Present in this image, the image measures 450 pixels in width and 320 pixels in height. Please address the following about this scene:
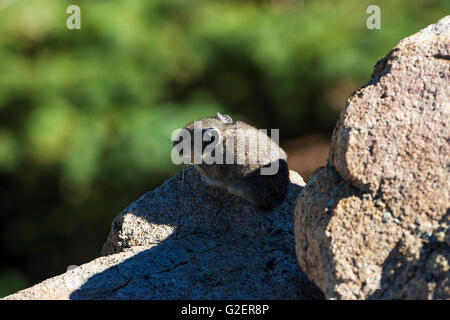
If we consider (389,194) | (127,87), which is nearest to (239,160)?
(389,194)

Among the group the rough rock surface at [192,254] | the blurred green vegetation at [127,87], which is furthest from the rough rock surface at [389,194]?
the blurred green vegetation at [127,87]

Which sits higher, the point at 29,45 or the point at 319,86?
the point at 29,45

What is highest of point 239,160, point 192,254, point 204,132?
point 204,132

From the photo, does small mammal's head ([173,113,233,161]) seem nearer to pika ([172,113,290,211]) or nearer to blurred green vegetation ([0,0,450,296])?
pika ([172,113,290,211])

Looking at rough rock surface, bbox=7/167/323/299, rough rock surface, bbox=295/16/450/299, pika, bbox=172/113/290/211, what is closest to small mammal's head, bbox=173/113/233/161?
pika, bbox=172/113/290/211

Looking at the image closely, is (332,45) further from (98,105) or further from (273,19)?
(98,105)

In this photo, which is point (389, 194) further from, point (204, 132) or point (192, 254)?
point (204, 132)

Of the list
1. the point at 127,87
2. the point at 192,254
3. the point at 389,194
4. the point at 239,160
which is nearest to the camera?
the point at 389,194
